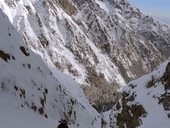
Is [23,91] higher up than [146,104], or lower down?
higher up

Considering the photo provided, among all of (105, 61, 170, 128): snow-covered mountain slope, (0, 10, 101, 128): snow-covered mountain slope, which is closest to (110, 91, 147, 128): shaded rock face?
(105, 61, 170, 128): snow-covered mountain slope

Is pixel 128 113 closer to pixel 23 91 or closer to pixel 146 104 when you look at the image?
pixel 146 104

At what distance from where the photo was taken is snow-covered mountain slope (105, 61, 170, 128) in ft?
155

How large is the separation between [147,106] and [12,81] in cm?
2416

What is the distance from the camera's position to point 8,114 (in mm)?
25688

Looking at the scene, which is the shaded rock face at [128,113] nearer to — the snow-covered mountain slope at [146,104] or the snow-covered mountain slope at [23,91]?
the snow-covered mountain slope at [146,104]

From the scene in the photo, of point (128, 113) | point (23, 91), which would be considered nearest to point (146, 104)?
point (128, 113)

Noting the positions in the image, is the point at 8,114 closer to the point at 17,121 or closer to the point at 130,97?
the point at 17,121

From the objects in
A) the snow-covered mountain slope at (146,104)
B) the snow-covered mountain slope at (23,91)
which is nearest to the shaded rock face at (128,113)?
the snow-covered mountain slope at (146,104)

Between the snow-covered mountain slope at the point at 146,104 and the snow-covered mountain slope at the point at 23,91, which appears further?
the snow-covered mountain slope at the point at 146,104

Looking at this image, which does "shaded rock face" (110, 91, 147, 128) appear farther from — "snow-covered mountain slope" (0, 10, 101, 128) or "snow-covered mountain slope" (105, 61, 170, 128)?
"snow-covered mountain slope" (0, 10, 101, 128)

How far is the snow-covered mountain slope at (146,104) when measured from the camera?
47344 mm

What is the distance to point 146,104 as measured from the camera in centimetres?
5197

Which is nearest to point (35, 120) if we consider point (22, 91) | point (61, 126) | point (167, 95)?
point (22, 91)
